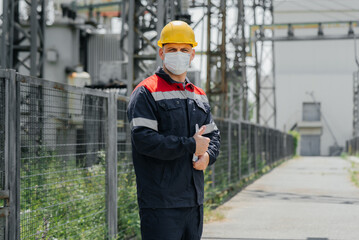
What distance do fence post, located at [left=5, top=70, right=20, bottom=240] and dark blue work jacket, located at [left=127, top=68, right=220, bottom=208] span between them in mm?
1013

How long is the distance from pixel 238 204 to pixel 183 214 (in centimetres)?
900

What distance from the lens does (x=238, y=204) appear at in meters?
12.6

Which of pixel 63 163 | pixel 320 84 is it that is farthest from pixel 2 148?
pixel 320 84

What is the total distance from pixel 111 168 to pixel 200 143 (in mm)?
3106

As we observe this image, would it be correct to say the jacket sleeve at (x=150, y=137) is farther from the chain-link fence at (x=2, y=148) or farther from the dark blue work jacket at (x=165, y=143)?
the chain-link fence at (x=2, y=148)

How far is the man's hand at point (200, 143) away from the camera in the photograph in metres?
3.69

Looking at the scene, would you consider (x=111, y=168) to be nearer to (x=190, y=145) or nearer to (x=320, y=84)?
(x=190, y=145)

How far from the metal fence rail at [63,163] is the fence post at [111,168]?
0.01m

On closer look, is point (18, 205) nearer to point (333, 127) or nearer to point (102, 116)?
point (102, 116)

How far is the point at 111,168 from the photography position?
21.9 ft

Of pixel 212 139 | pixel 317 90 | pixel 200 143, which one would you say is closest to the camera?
pixel 200 143

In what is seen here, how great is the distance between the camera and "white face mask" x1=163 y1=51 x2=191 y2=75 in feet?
12.6

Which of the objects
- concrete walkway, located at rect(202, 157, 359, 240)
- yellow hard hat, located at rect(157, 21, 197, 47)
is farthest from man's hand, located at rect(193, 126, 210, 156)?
concrete walkway, located at rect(202, 157, 359, 240)

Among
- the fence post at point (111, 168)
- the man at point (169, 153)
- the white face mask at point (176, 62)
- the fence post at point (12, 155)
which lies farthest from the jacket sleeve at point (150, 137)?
the fence post at point (111, 168)
